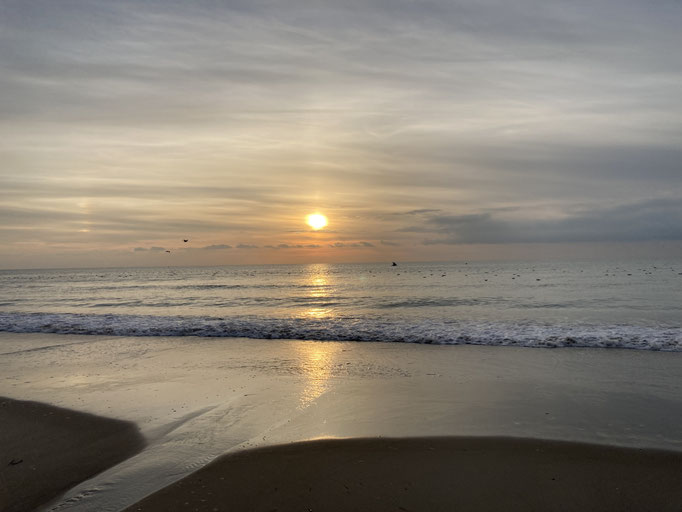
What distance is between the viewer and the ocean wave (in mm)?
15729

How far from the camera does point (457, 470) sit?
5980 millimetres

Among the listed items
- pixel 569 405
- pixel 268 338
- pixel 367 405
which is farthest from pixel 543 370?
pixel 268 338

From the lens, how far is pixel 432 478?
578cm

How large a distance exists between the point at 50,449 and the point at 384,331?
13.4 m

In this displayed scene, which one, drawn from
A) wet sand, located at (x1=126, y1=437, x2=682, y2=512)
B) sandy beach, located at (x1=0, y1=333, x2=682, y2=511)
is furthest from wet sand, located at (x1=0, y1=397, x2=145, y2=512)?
wet sand, located at (x1=126, y1=437, x2=682, y2=512)

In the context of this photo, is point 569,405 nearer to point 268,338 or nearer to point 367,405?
point 367,405

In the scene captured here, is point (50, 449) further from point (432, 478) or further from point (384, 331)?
point (384, 331)

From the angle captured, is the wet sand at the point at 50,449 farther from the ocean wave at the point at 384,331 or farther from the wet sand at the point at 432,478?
the ocean wave at the point at 384,331

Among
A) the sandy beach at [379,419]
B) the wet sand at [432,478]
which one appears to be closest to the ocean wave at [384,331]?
the sandy beach at [379,419]

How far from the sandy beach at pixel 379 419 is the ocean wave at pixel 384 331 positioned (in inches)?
71.6

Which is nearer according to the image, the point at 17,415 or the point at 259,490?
Answer: the point at 259,490

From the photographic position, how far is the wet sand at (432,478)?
16.9ft

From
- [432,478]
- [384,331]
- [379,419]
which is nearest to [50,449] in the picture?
[379,419]

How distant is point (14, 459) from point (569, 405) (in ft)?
30.3
